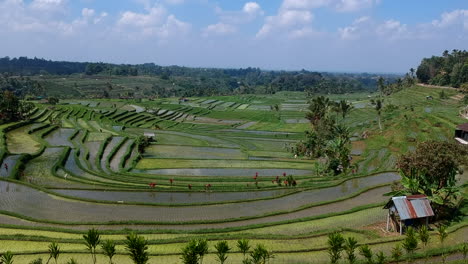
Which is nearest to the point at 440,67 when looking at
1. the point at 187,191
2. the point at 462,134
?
the point at 462,134

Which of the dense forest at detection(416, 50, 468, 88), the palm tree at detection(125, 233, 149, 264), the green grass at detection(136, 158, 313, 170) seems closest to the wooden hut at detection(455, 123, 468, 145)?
the green grass at detection(136, 158, 313, 170)

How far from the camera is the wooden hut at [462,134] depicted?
34994 millimetres

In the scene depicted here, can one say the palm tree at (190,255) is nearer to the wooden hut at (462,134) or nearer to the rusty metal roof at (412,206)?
the rusty metal roof at (412,206)

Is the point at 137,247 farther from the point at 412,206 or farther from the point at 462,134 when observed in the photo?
the point at 462,134

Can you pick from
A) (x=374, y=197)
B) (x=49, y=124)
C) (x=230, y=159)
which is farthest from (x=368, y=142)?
(x=49, y=124)

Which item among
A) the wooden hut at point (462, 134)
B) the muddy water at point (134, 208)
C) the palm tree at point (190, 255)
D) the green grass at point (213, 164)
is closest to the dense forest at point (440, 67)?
the wooden hut at point (462, 134)

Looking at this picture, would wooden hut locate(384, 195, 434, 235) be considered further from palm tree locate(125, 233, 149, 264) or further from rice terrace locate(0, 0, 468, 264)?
palm tree locate(125, 233, 149, 264)

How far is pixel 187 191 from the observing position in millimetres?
25391

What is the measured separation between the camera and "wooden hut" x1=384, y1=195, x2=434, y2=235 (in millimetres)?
16797

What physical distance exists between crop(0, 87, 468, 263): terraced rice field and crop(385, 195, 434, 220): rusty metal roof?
133 centimetres

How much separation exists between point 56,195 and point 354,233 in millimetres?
18312

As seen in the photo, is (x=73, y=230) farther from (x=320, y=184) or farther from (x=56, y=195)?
(x=320, y=184)

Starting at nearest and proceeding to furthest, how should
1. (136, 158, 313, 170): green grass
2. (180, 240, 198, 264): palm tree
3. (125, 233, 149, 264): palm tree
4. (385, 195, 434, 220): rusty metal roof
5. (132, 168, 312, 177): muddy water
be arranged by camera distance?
(125, 233, 149, 264): palm tree
(180, 240, 198, 264): palm tree
(385, 195, 434, 220): rusty metal roof
(132, 168, 312, 177): muddy water
(136, 158, 313, 170): green grass

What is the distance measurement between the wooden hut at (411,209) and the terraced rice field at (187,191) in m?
1.22
